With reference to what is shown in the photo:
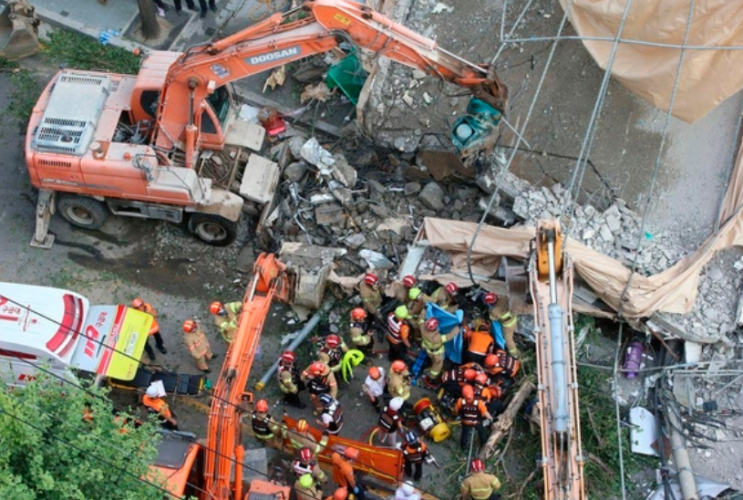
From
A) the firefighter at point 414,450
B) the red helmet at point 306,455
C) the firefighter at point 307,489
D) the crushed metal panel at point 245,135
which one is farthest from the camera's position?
the crushed metal panel at point 245,135

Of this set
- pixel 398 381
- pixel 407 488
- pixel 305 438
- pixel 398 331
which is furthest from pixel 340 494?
pixel 398 331

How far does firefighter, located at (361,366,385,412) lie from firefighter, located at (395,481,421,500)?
6.09ft

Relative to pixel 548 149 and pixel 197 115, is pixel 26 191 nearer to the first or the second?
pixel 197 115

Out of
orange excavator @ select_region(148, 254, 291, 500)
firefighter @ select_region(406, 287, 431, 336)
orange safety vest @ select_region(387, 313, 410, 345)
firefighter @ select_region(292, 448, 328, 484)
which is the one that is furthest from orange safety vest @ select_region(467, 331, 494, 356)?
orange excavator @ select_region(148, 254, 291, 500)

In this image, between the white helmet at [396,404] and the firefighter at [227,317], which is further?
the firefighter at [227,317]

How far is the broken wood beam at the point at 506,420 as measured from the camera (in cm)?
1441

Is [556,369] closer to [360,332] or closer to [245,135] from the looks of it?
[360,332]

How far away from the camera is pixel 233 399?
13.1 metres

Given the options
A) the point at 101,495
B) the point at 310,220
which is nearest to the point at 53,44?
the point at 310,220

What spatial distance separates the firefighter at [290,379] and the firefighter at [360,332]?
40.3 inches

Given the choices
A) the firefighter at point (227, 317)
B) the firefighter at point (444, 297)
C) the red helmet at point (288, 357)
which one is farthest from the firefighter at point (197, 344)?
the firefighter at point (444, 297)

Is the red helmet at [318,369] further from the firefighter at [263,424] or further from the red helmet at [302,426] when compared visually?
the firefighter at [263,424]

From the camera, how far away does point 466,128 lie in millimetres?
15750

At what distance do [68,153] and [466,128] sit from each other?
262 inches
